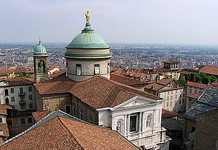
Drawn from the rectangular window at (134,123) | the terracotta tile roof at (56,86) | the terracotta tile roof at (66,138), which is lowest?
the rectangular window at (134,123)

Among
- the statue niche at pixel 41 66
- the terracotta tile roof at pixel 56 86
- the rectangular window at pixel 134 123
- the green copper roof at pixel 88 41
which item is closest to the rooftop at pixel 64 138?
the rectangular window at pixel 134 123

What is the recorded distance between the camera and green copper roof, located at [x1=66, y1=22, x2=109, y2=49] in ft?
103

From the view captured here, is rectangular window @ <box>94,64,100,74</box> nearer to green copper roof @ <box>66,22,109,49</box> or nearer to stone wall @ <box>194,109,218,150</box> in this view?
green copper roof @ <box>66,22,109,49</box>

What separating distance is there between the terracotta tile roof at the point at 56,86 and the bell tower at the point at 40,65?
26.2 feet

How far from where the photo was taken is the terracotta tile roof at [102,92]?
76.2 ft

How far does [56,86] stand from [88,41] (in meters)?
7.48

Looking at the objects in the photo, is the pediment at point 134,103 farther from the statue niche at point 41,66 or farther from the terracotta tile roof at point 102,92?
the statue niche at point 41,66

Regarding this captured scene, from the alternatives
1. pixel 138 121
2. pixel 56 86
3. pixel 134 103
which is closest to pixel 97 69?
pixel 56 86

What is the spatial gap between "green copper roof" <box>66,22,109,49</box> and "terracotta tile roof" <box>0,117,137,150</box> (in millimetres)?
15714

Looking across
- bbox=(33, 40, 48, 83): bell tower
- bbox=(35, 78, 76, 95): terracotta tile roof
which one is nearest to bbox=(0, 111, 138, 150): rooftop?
bbox=(35, 78, 76, 95): terracotta tile roof

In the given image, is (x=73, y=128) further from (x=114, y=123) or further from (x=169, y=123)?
(x=169, y=123)

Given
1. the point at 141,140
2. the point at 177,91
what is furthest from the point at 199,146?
the point at 177,91

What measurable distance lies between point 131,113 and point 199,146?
9.73m

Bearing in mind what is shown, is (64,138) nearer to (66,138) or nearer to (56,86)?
(66,138)
